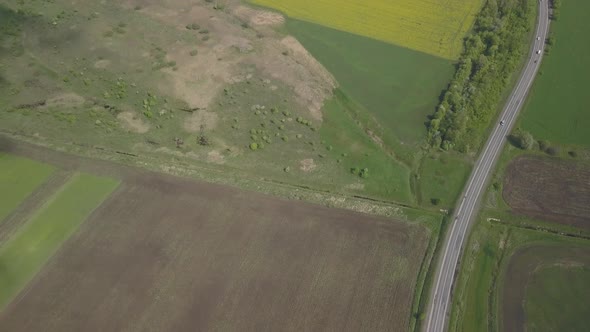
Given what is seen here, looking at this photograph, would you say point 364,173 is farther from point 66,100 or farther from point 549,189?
point 66,100

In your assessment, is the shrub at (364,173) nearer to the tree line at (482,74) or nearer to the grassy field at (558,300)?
the tree line at (482,74)

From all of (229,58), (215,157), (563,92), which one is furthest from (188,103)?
(563,92)

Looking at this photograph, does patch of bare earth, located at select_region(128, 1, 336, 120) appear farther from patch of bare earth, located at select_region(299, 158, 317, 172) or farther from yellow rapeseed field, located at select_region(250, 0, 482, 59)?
patch of bare earth, located at select_region(299, 158, 317, 172)

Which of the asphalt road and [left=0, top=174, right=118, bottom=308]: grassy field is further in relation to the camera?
[left=0, top=174, right=118, bottom=308]: grassy field

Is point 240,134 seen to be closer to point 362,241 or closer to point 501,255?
point 362,241

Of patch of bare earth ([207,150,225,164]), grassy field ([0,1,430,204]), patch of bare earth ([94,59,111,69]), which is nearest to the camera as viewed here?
patch of bare earth ([207,150,225,164])

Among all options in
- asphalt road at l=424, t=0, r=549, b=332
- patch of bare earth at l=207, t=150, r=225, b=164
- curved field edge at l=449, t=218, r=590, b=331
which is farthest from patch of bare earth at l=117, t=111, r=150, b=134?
curved field edge at l=449, t=218, r=590, b=331

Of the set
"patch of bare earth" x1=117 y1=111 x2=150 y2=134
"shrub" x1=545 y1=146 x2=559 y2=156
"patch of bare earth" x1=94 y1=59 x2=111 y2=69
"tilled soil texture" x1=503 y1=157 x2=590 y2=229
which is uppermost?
"shrub" x1=545 y1=146 x2=559 y2=156

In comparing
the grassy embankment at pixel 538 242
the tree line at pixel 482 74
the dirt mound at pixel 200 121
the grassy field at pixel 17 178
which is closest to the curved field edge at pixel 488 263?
the grassy embankment at pixel 538 242
